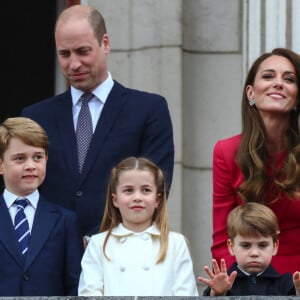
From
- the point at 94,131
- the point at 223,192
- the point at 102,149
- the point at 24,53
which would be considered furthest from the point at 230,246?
the point at 24,53

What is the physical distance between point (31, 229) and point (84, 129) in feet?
2.21

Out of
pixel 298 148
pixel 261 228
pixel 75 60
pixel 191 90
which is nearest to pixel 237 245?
pixel 261 228

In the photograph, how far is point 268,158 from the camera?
28.7 feet

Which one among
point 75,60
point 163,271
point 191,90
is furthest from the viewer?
point 191,90

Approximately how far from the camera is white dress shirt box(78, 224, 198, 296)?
818 cm

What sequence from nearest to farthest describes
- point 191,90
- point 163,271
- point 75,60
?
point 163,271, point 75,60, point 191,90

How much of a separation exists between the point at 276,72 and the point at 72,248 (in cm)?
140

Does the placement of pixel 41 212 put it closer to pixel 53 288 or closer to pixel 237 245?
pixel 53 288

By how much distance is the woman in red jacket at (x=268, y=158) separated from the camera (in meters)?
8.62

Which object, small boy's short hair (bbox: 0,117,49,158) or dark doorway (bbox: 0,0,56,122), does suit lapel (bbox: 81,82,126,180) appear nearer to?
small boy's short hair (bbox: 0,117,49,158)

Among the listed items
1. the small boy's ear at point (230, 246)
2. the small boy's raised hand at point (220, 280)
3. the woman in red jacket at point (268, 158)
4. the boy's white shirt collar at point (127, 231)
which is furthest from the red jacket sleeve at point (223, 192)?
the small boy's raised hand at point (220, 280)

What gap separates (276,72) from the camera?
28.8ft

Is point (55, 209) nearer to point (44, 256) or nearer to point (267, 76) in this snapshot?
point (44, 256)

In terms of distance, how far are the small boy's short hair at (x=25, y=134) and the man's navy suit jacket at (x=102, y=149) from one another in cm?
21
